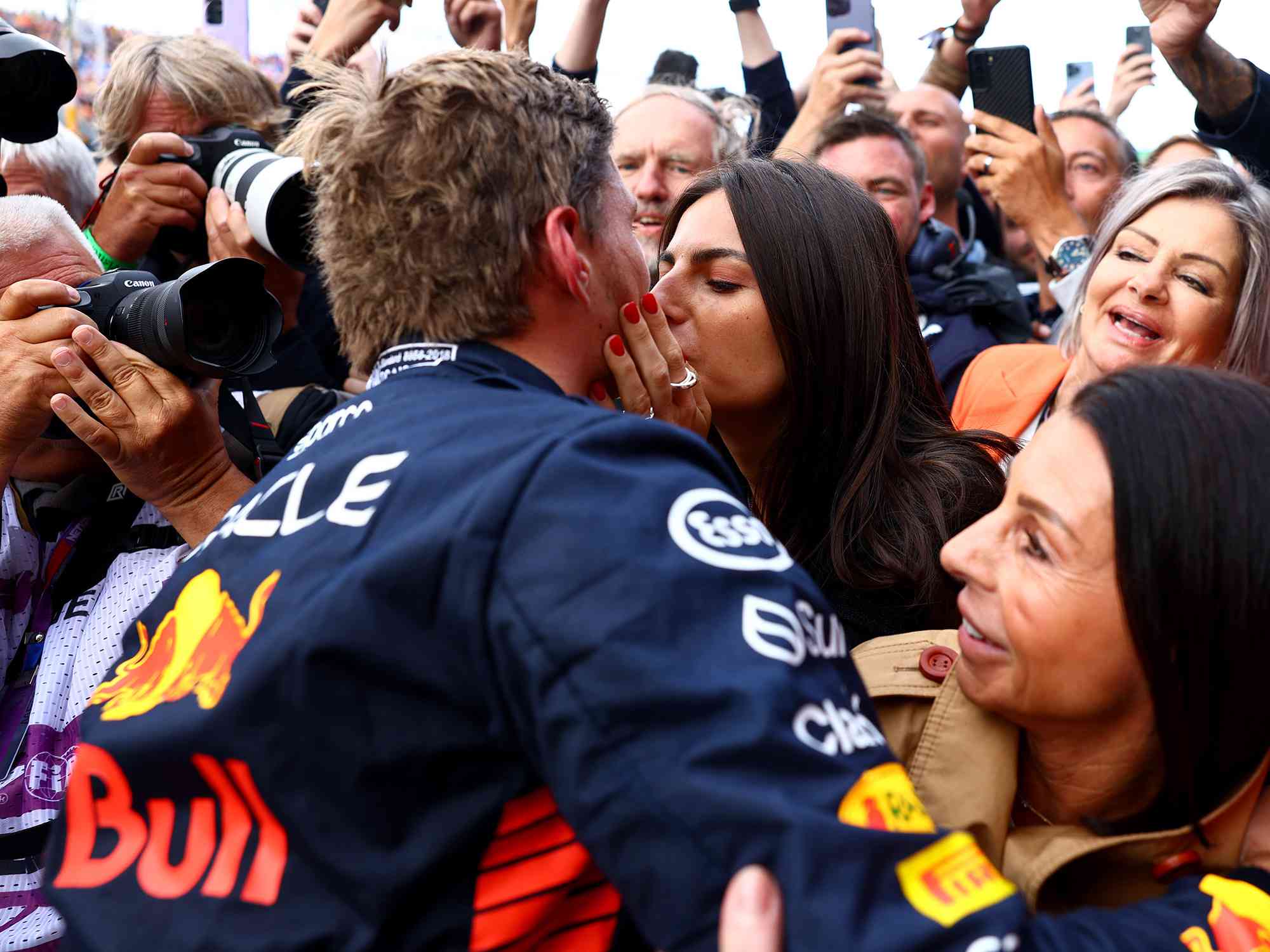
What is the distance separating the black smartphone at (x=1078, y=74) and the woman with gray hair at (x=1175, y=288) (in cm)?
231

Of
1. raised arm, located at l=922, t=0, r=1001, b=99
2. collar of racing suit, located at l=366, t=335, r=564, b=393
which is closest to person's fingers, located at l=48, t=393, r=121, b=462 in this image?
collar of racing suit, located at l=366, t=335, r=564, b=393

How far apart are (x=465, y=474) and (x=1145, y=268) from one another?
236cm

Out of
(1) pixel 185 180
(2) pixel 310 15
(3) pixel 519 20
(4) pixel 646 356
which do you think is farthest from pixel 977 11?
(4) pixel 646 356

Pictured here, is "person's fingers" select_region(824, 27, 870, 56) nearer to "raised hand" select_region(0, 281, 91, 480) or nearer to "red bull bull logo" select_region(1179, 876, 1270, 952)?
"raised hand" select_region(0, 281, 91, 480)

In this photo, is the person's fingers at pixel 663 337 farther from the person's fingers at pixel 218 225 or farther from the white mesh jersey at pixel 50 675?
the person's fingers at pixel 218 225

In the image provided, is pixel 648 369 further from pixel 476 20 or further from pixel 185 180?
pixel 476 20

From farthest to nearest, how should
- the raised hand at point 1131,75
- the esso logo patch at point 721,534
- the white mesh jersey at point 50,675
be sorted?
the raised hand at point 1131,75
the white mesh jersey at point 50,675
the esso logo patch at point 721,534

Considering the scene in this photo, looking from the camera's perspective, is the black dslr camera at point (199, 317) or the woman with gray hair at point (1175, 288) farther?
the woman with gray hair at point (1175, 288)

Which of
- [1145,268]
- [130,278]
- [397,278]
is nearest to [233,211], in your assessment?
[130,278]

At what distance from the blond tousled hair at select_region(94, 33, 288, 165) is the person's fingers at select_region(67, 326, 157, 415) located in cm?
Result: 117

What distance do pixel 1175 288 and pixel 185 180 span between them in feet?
7.42

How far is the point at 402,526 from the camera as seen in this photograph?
3.95 feet

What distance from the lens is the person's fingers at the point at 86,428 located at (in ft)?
6.63

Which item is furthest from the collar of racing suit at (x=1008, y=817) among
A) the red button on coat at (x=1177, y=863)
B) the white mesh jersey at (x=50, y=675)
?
the white mesh jersey at (x=50, y=675)
